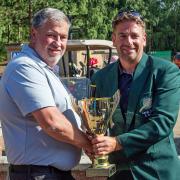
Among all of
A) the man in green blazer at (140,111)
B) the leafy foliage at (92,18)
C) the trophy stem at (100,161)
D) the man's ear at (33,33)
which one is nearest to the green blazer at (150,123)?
the man in green blazer at (140,111)

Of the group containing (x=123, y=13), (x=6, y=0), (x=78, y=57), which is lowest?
(x=78, y=57)

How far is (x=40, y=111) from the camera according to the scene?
2.97 m

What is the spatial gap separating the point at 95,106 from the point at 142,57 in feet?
1.31

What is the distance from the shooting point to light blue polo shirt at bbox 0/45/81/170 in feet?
9.78

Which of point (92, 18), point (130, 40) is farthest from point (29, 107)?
point (92, 18)

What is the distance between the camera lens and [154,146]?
3158mm

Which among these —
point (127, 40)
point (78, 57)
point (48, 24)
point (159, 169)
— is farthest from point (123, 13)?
point (78, 57)

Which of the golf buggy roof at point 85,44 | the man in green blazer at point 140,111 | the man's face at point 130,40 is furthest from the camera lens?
the golf buggy roof at point 85,44

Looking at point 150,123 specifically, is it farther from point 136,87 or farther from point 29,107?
point 29,107

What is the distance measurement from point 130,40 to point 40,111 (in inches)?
27.0

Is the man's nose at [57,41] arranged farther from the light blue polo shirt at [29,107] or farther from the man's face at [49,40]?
the light blue polo shirt at [29,107]

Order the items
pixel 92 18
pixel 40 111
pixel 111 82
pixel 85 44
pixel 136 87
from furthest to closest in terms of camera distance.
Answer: pixel 92 18, pixel 85 44, pixel 111 82, pixel 136 87, pixel 40 111

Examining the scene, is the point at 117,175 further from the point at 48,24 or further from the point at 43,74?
the point at 48,24

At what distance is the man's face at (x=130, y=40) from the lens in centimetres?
323
